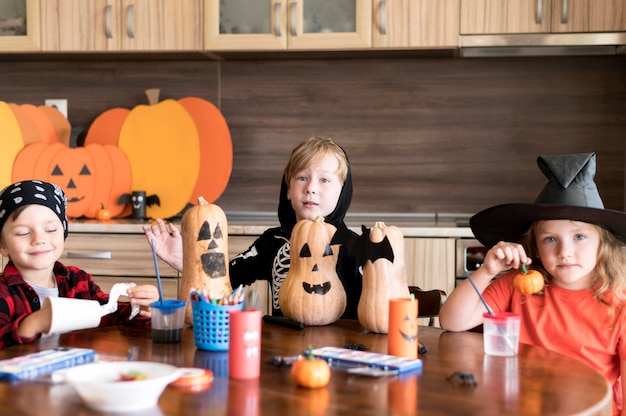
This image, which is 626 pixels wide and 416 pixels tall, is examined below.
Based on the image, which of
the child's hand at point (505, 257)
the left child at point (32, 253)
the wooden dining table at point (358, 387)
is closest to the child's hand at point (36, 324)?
the wooden dining table at point (358, 387)

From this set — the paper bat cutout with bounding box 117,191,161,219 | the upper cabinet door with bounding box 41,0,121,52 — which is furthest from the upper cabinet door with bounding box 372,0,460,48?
the paper bat cutout with bounding box 117,191,161,219

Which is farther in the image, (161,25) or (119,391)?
(161,25)

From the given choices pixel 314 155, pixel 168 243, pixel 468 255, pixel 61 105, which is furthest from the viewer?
pixel 61 105

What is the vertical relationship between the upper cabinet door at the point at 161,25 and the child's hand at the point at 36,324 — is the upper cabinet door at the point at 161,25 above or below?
above

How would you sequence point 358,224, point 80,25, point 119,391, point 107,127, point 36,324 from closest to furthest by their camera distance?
point 119,391 → point 36,324 → point 358,224 → point 80,25 → point 107,127

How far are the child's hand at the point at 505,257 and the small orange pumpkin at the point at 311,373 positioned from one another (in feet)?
1.94

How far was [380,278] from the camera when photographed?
5.49 feet

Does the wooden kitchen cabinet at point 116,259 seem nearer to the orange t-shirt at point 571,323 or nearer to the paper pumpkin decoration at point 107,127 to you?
the paper pumpkin decoration at point 107,127

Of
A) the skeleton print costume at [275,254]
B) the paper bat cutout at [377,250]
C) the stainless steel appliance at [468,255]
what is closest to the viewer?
the paper bat cutout at [377,250]

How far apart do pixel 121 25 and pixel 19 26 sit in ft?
1.55

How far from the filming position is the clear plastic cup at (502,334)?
150cm

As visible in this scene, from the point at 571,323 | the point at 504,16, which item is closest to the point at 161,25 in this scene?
the point at 504,16

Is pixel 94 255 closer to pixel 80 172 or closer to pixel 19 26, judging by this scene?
pixel 80 172

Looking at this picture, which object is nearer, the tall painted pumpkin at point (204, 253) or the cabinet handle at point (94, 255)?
the tall painted pumpkin at point (204, 253)
